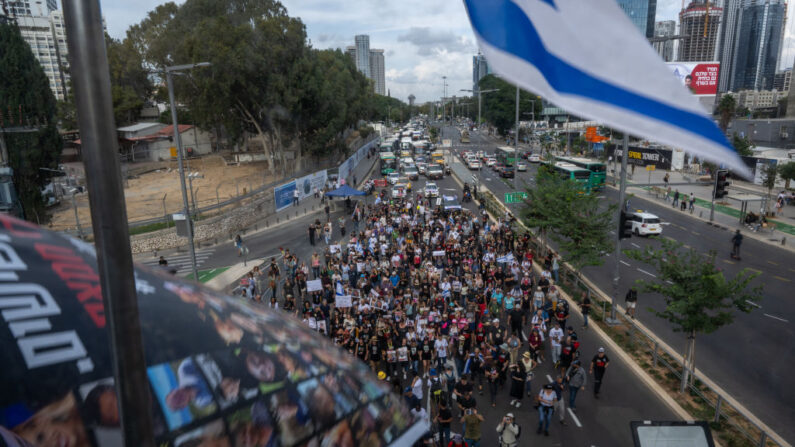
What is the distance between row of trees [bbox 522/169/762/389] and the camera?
41.3 ft

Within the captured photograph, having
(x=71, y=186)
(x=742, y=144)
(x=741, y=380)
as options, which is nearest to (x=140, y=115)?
(x=71, y=186)

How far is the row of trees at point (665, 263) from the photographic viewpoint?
12.6 metres

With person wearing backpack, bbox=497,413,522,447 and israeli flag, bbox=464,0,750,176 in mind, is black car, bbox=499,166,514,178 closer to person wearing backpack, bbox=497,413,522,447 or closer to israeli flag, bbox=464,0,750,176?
person wearing backpack, bbox=497,413,522,447

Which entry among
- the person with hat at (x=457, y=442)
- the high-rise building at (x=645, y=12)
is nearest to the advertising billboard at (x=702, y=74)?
the person with hat at (x=457, y=442)

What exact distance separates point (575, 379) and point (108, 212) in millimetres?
12455

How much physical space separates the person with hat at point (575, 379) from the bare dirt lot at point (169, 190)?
2481 cm

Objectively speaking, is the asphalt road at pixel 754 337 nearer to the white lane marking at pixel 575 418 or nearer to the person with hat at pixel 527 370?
the white lane marking at pixel 575 418

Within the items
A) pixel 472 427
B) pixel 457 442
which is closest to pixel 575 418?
pixel 472 427

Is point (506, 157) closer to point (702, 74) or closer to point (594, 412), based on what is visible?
point (702, 74)

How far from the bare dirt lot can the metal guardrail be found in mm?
23523

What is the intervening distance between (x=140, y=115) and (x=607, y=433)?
88434 millimetres

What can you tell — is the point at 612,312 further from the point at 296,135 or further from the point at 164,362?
the point at 296,135

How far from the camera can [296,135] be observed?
53000 millimetres

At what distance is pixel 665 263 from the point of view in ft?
45.3
